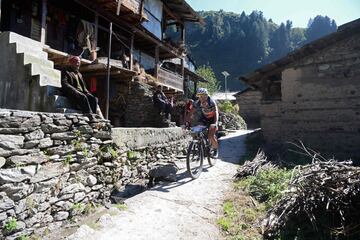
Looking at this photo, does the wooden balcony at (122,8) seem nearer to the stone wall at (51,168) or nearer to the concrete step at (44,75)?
the concrete step at (44,75)

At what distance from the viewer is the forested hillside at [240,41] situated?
69.4 meters

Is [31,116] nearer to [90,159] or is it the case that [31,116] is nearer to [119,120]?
[90,159]

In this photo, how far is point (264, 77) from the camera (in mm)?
12531

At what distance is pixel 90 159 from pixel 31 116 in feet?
Answer: 4.67

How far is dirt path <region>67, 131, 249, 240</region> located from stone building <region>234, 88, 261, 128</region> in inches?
811

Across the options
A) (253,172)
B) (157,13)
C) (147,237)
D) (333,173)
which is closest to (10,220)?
(147,237)

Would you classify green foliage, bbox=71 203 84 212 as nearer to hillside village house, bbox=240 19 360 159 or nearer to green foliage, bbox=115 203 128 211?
green foliage, bbox=115 203 128 211

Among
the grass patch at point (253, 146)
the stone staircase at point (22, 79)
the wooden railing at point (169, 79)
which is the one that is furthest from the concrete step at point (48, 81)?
the wooden railing at point (169, 79)

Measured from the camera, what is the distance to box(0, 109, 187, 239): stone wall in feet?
12.6

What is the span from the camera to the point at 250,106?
2780 centimetres

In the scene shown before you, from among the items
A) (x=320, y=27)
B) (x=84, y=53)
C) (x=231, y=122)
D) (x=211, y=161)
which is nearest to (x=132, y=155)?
(x=211, y=161)

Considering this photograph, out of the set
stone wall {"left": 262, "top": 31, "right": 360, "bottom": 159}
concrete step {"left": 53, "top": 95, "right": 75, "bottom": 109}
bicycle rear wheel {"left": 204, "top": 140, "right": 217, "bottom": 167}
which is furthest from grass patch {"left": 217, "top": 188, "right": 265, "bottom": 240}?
stone wall {"left": 262, "top": 31, "right": 360, "bottom": 159}

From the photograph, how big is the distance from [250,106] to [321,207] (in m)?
23.7

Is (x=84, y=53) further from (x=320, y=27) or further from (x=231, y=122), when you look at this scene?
(x=320, y=27)
